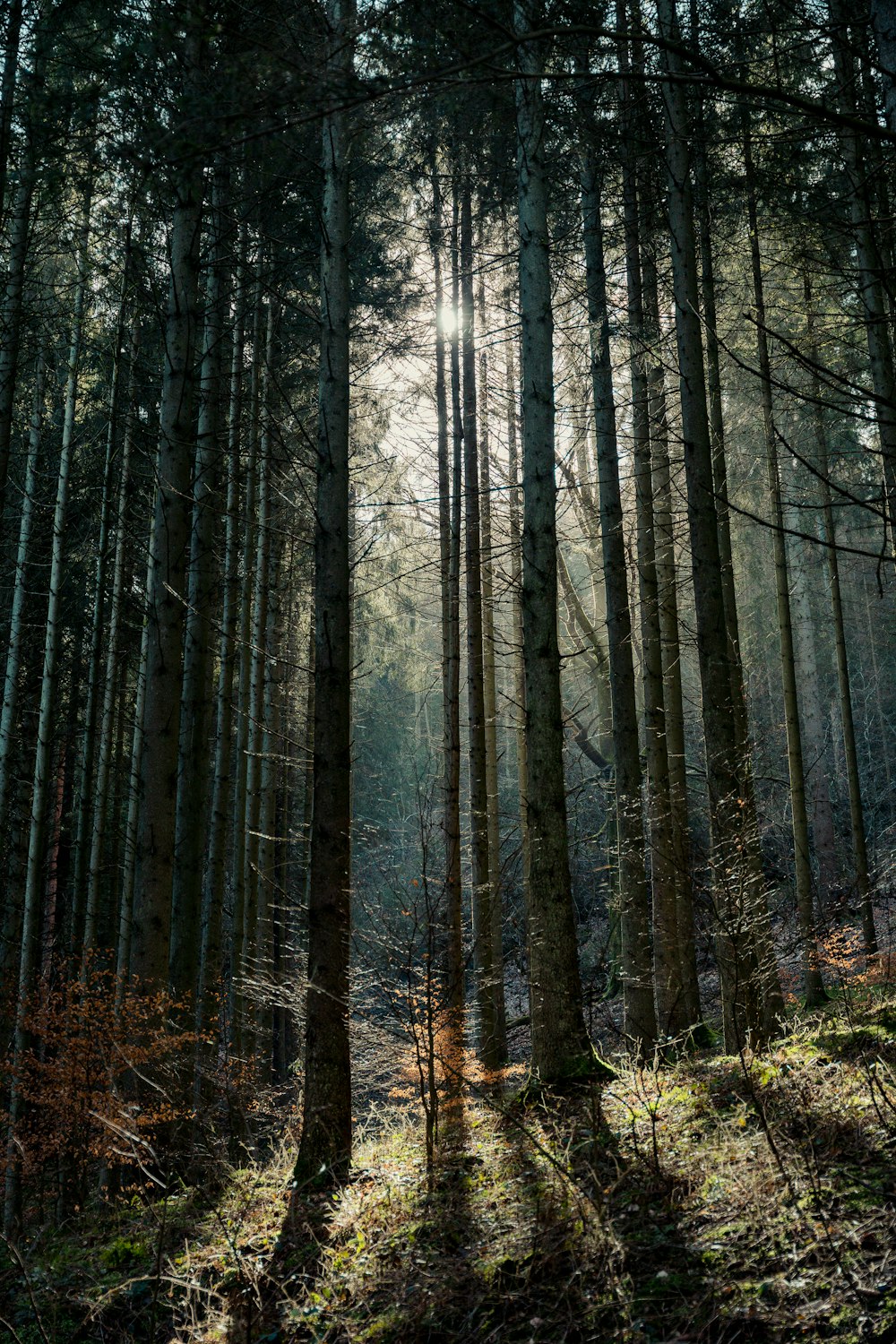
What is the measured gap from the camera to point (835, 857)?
14977 mm

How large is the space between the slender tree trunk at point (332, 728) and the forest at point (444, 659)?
0.03 m

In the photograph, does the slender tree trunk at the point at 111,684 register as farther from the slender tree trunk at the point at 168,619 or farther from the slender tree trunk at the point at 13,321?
the slender tree trunk at the point at 168,619

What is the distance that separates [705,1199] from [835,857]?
512 inches

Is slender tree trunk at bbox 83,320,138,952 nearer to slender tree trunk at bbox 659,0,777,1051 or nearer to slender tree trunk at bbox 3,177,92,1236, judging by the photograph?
slender tree trunk at bbox 3,177,92,1236

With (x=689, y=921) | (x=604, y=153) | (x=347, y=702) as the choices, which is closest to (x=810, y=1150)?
(x=347, y=702)

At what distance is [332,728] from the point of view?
5.73 metres

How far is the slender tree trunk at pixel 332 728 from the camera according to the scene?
5.20 meters

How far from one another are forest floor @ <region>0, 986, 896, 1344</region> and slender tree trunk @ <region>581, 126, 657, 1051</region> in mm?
2451

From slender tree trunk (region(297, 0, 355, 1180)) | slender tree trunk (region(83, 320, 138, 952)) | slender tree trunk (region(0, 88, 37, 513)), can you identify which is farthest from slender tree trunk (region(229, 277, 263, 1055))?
slender tree trunk (region(297, 0, 355, 1180))

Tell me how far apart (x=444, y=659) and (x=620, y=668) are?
233 cm

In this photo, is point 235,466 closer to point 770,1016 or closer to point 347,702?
point 347,702

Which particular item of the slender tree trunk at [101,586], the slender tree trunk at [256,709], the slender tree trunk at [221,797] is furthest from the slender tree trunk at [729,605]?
the slender tree trunk at [101,586]

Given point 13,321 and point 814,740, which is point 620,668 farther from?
point 814,740

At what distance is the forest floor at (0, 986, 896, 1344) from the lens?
276cm
